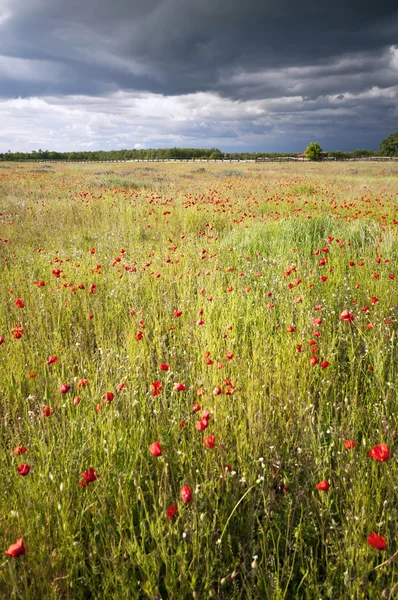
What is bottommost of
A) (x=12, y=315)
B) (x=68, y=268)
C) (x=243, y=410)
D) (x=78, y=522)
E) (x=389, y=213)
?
(x=78, y=522)

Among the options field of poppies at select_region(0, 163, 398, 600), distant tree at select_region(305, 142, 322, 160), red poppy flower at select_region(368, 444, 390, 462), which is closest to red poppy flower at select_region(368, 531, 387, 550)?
field of poppies at select_region(0, 163, 398, 600)

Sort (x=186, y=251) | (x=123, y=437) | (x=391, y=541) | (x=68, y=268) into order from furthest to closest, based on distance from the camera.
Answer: (x=186, y=251), (x=68, y=268), (x=123, y=437), (x=391, y=541)

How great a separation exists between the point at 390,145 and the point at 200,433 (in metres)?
111

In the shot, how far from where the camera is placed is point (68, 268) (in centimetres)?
609

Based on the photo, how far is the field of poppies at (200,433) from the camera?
1707 mm

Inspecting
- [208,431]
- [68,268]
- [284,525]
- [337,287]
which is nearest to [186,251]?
[68,268]

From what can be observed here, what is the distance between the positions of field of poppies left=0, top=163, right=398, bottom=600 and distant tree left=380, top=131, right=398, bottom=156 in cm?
10420

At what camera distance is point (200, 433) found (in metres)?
2.42

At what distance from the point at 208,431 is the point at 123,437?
0.54 m

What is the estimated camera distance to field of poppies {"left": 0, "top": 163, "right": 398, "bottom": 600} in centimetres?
171

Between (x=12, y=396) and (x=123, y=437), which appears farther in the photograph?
(x=12, y=396)

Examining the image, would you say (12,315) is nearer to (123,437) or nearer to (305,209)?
(123,437)

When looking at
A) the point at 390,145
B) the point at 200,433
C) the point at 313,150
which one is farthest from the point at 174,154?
the point at 200,433

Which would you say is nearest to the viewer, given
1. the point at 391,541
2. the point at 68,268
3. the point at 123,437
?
the point at 391,541
